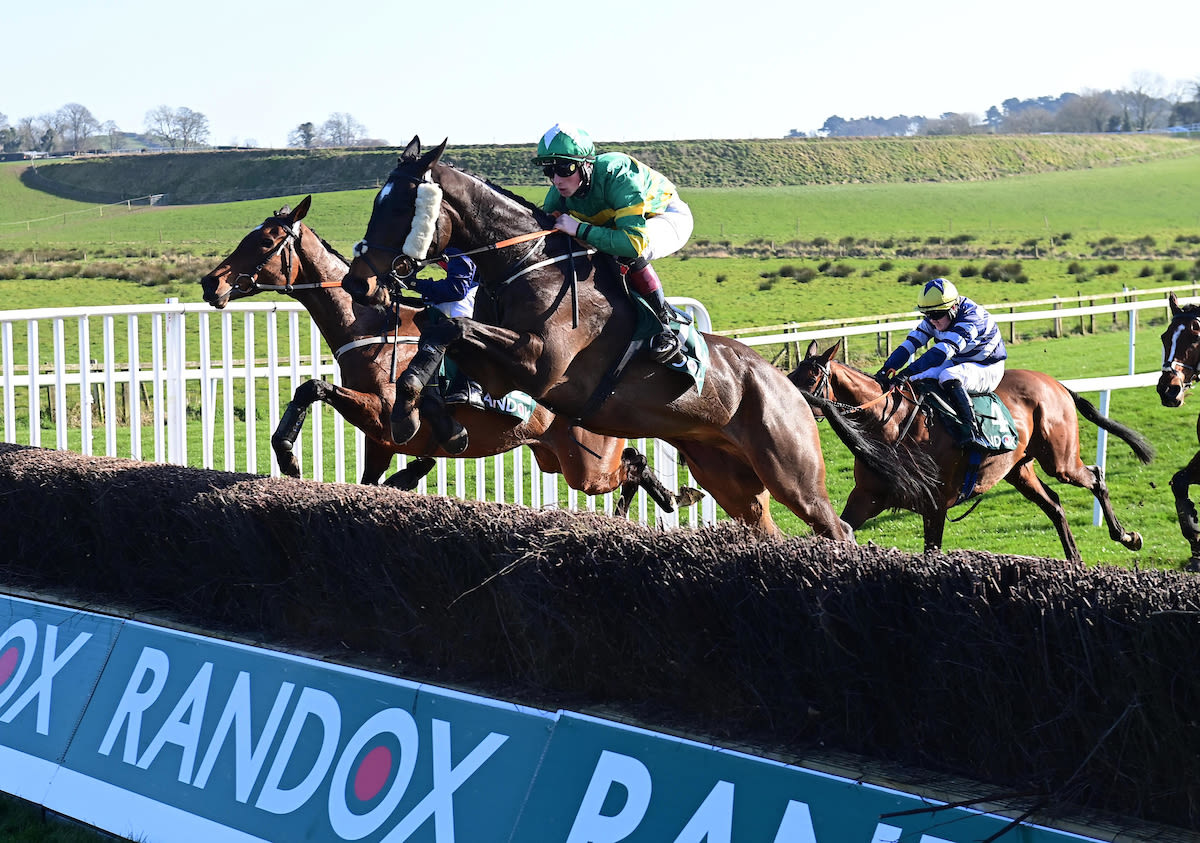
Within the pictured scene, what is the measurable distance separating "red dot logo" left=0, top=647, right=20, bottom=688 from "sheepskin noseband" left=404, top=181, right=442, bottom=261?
1.87 m

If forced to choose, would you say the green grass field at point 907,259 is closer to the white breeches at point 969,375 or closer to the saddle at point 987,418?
the saddle at point 987,418

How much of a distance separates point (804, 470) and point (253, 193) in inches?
1960

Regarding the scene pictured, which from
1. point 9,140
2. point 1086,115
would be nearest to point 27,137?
point 9,140

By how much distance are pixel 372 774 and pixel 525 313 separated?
5.77 ft

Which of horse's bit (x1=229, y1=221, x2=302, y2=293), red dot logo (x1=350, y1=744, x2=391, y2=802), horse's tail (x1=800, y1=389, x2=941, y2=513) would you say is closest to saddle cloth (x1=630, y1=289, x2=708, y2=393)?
horse's tail (x1=800, y1=389, x2=941, y2=513)

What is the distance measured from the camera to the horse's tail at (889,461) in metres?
5.78

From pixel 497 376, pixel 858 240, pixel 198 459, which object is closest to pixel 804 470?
pixel 497 376

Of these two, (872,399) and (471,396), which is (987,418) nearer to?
(872,399)

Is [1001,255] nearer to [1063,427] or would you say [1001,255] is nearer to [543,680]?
[1063,427]

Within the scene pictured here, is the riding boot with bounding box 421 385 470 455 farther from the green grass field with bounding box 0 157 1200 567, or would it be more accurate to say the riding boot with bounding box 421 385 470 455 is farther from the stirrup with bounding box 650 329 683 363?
the green grass field with bounding box 0 157 1200 567

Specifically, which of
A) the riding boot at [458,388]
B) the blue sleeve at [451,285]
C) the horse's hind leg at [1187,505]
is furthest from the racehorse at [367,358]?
the horse's hind leg at [1187,505]

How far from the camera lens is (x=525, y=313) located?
4.29 m

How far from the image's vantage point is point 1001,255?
148 feet

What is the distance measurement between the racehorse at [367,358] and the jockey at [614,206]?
149cm
